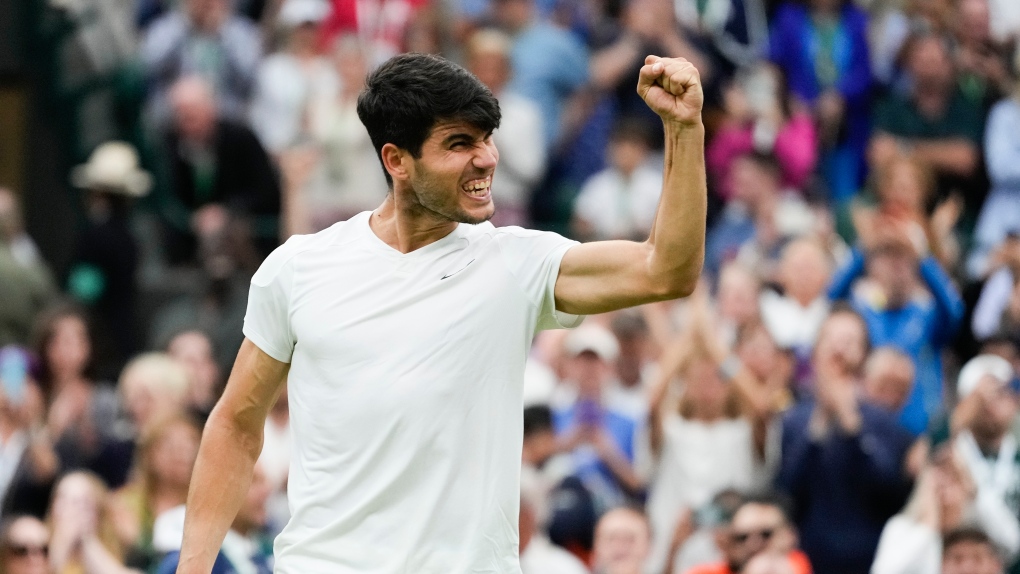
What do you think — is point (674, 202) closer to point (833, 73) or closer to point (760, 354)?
point (760, 354)

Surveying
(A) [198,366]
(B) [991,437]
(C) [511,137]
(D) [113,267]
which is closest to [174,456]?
(A) [198,366]

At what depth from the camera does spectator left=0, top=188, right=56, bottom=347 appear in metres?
10.2

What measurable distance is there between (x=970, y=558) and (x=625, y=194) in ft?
13.0

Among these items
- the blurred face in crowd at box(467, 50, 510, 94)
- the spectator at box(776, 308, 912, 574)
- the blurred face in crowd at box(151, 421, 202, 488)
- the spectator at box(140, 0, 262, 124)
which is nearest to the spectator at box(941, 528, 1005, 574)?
the spectator at box(776, 308, 912, 574)

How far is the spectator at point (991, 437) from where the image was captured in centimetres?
780

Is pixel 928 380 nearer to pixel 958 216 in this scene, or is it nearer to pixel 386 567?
pixel 958 216

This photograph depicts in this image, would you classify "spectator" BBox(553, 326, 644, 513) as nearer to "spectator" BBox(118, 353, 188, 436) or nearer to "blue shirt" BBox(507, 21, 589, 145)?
"spectator" BBox(118, 353, 188, 436)

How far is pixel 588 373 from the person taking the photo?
27.9ft

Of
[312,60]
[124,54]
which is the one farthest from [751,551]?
[124,54]

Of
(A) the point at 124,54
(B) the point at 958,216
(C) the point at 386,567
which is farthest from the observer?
(A) the point at 124,54

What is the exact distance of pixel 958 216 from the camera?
1091 cm

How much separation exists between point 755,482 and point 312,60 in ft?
14.6

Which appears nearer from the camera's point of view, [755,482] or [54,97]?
[755,482]

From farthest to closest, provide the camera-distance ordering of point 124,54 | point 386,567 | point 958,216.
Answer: point 124,54, point 958,216, point 386,567
